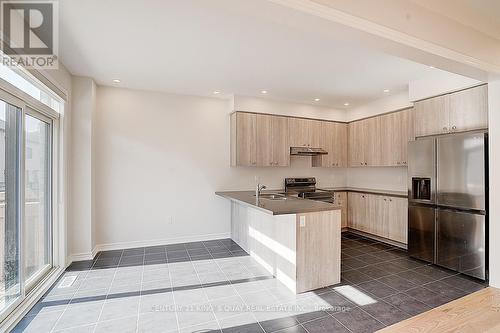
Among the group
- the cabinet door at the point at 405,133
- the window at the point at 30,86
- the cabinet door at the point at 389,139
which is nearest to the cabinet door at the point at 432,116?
the cabinet door at the point at 405,133

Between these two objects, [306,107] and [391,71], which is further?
[306,107]

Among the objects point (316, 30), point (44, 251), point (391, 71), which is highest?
point (391, 71)

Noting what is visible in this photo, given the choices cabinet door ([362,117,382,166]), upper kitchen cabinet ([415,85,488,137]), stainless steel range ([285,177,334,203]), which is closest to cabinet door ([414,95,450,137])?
upper kitchen cabinet ([415,85,488,137])

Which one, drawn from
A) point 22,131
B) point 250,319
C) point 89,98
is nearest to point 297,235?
point 250,319

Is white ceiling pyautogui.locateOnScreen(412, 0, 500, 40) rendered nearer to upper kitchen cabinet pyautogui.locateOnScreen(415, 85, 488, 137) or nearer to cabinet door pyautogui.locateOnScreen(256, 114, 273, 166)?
upper kitchen cabinet pyautogui.locateOnScreen(415, 85, 488, 137)

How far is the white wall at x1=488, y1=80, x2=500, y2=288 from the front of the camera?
9.53 ft

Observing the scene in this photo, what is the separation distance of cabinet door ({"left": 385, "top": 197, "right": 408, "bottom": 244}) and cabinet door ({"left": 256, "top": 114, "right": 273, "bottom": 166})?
7.72ft

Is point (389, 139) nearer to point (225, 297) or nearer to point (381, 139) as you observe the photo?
point (381, 139)

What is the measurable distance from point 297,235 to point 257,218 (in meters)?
1.06

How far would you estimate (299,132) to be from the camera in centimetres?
527

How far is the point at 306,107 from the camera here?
5.41m

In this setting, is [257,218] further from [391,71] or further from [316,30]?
[391,71]

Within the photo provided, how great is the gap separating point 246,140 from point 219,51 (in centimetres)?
200

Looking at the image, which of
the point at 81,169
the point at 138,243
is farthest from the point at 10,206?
the point at 138,243
